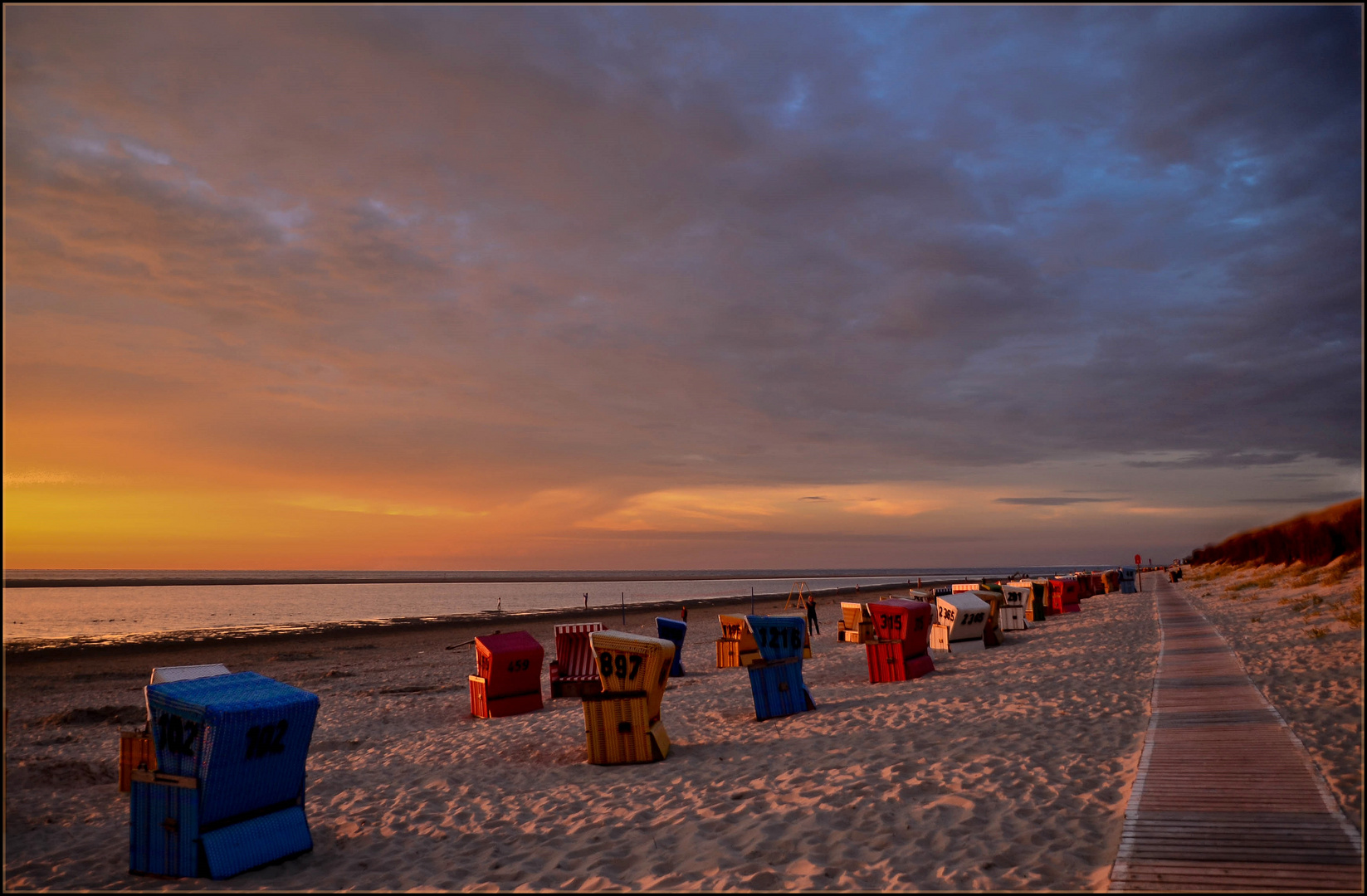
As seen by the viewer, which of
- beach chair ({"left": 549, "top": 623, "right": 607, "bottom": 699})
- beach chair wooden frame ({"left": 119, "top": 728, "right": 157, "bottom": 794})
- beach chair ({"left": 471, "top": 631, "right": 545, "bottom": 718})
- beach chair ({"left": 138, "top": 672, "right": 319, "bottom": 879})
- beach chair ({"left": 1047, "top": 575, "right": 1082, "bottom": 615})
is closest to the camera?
beach chair ({"left": 138, "top": 672, "right": 319, "bottom": 879})

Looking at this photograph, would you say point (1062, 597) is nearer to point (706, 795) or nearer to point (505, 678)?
point (505, 678)

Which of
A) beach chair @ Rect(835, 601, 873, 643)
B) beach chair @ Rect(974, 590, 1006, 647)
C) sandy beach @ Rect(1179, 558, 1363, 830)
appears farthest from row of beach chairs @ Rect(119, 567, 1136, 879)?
beach chair @ Rect(835, 601, 873, 643)

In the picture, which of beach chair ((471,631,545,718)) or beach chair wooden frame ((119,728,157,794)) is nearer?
beach chair wooden frame ((119,728,157,794))

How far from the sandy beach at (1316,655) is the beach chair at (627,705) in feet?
24.8

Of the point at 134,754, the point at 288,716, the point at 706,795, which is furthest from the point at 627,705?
the point at 134,754

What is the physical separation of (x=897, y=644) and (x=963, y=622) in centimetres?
586

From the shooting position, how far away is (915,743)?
10.2m

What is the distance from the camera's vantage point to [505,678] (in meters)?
16.0

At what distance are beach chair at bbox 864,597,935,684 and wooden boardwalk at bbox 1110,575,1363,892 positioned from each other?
21.6ft

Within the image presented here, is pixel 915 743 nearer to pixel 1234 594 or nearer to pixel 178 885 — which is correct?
pixel 178 885

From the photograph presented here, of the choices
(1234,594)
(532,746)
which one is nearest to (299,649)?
(532,746)

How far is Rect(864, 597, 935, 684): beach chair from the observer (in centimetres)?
1717

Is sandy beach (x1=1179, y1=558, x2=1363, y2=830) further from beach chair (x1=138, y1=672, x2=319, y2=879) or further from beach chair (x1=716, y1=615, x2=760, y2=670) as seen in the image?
beach chair (x1=716, y1=615, x2=760, y2=670)

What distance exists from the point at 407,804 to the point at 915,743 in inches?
257
